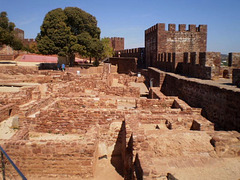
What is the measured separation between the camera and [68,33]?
25.0 metres

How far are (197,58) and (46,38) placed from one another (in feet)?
58.6

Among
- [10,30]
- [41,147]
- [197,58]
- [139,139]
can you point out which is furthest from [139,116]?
[10,30]

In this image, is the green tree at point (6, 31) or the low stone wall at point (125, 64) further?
the low stone wall at point (125, 64)

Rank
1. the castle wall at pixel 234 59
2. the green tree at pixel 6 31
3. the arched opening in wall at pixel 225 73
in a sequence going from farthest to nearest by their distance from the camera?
the green tree at pixel 6 31 < the arched opening in wall at pixel 225 73 < the castle wall at pixel 234 59

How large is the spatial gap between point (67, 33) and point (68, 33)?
0.41 feet

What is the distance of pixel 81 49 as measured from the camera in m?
25.0

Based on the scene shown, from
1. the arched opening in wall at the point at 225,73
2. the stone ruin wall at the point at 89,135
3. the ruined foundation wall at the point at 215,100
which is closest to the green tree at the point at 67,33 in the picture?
the stone ruin wall at the point at 89,135

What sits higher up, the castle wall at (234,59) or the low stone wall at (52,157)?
the castle wall at (234,59)

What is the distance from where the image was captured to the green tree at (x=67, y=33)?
2423 cm

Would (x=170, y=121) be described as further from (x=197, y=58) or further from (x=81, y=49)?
(x=81, y=49)

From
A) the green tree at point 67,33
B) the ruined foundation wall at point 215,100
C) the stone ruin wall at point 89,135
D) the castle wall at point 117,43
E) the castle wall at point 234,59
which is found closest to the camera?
the stone ruin wall at point 89,135

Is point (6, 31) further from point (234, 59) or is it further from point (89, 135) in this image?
point (89, 135)

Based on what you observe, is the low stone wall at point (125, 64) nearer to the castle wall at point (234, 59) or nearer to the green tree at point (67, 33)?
the green tree at point (67, 33)

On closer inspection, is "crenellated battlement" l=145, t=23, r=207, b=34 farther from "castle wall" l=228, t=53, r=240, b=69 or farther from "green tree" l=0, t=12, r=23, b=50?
"green tree" l=0, t=12, r=23, b=50
